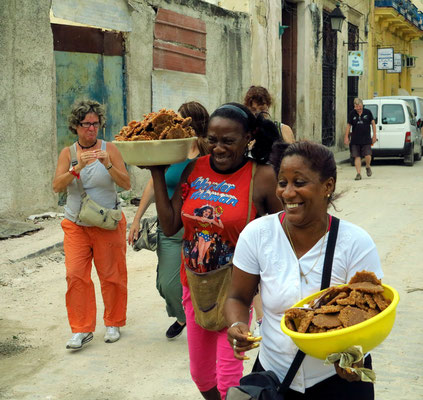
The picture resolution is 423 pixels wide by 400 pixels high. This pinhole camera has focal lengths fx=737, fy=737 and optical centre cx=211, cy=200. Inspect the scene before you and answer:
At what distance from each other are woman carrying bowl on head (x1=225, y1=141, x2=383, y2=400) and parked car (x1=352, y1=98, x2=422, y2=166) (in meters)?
18.4

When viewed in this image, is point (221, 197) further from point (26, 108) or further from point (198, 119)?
point (26, 108)

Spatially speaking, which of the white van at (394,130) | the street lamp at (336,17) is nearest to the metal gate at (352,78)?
the street lamp at (336,17)

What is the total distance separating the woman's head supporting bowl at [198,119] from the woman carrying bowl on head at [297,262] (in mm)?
2051

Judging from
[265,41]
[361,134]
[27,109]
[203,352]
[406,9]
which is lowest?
[203,352]

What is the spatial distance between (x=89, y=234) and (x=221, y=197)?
7.74ft

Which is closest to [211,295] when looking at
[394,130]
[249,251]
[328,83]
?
[249,251]

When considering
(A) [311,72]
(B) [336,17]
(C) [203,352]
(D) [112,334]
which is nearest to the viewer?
(C) [203,352]

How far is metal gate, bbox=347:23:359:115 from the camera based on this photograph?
28.9 m

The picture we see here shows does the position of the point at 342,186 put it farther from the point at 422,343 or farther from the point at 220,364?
the point at 220,364

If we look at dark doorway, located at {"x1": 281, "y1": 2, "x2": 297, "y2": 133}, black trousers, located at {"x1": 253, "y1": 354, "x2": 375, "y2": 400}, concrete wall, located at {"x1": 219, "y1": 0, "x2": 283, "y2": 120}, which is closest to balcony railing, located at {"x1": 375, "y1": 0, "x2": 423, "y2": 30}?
dark doorway, located at {"x1": 281, "y1": 2, "x2": 297, "y2": 133}

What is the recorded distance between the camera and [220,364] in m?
3.61

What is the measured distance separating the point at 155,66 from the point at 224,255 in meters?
10.5

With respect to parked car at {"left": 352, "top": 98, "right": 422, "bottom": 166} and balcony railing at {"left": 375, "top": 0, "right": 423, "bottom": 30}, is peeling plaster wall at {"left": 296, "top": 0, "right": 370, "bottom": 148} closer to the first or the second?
parked car at {"left": 352, "top": 98, "right": 422, "bottom": 166}

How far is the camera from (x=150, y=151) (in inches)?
141
